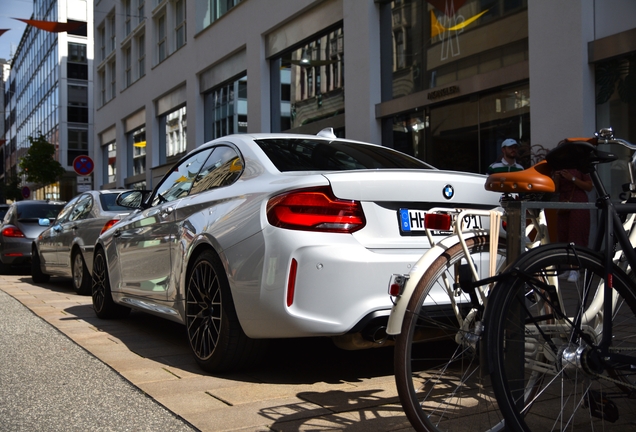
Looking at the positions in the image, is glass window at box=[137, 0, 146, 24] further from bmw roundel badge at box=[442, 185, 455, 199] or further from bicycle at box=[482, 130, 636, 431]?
bicycle at box=[482, 130, 636, 431]

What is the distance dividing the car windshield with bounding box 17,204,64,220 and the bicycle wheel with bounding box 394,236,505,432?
12.3 m

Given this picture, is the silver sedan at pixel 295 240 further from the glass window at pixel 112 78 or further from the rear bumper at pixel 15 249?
the glass window at pixel 112 78

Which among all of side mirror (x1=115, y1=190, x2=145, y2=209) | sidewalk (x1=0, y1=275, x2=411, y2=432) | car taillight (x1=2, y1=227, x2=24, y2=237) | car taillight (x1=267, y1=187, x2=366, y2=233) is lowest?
sidewalk (x1=0, y1=275, x2=411, y2=432)

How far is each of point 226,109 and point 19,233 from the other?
869cm

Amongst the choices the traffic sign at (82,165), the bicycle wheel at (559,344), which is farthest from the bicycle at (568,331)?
the traffic sign at (82,165)

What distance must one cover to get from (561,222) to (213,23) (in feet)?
54.8

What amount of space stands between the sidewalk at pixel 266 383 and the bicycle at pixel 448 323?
473 mm

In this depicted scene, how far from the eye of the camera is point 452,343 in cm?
335

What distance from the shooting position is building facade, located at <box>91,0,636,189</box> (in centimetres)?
977

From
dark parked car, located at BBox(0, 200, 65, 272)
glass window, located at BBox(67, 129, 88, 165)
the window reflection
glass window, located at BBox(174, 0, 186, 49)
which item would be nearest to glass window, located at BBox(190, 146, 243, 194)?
dark parked car, located at BBox(0, 200, 65, 272)

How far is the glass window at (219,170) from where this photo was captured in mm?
4793

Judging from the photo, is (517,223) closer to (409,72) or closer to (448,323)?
(448,323)

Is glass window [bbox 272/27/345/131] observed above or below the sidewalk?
above

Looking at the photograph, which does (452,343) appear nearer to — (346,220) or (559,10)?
(346,220)
